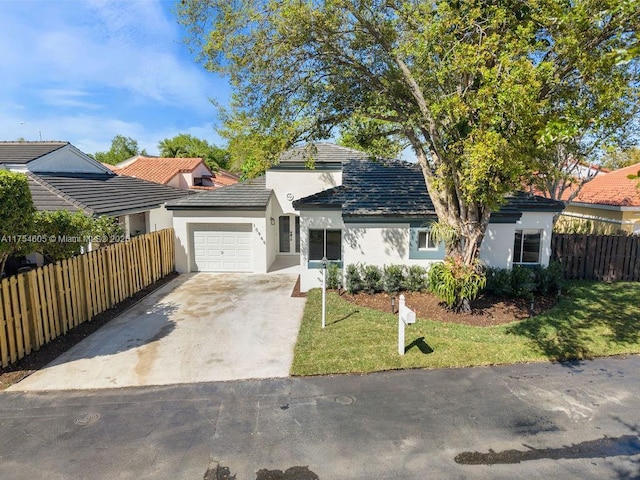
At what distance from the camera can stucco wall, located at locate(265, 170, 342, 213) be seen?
17.4m

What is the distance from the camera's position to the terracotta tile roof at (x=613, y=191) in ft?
59.6

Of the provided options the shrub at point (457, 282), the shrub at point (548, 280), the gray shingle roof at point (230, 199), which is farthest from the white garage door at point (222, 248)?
the shrub at point (548, 280)

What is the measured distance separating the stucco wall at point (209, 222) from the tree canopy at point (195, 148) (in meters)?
39.5

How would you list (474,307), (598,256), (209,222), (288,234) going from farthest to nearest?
(288,234) < (209,222) < (598,256) < (474,307)

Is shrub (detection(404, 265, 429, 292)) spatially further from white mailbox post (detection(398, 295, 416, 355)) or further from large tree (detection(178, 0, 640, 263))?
white mailbox post (detection(398, 295, 416, 355))

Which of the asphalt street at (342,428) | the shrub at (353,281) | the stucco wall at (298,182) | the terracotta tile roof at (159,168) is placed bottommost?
the asphalt street at (342,428)

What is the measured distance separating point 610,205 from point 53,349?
23233mm

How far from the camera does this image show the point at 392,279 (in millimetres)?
12305

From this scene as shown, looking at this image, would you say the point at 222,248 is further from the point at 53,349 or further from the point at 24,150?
the point at 24,150

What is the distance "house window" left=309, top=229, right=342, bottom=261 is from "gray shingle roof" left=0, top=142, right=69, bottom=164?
12030 millimetres

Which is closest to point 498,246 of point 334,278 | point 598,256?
point 598,256

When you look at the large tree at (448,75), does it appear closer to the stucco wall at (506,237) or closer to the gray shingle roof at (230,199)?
the stucco wall at (506,237)

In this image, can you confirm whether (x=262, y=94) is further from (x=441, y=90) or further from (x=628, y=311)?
(x=628, y=311)

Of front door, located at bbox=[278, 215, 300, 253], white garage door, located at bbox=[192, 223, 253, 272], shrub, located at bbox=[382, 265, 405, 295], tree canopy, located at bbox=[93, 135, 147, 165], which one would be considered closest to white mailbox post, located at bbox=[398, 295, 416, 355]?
shrub, located at bbox=[382, 265, 405, 295]
